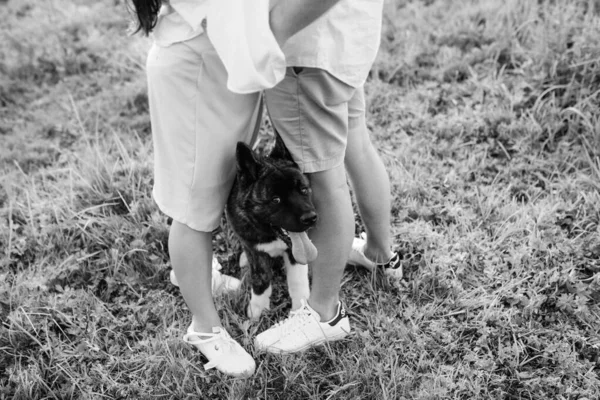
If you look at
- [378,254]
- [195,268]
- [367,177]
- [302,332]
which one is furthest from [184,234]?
[378,254]

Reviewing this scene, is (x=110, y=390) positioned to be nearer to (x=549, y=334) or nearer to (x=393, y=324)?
(x=393, y=324)

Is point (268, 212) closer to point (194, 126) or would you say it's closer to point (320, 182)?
point (320, 182)

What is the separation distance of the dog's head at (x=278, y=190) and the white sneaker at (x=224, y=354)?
558 millimetres

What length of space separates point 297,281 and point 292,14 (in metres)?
1.37

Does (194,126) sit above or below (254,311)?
above

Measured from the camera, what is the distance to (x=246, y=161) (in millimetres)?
2094

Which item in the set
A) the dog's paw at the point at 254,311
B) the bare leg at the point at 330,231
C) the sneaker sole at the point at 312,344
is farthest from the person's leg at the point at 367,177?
the dog's paw at the point at 254,311

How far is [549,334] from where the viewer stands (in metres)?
2.35

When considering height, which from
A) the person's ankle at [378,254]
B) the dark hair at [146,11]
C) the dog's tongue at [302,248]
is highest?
the dark hair at [146,11]

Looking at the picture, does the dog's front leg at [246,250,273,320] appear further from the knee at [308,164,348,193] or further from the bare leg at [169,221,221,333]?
the knee at [308,164,348,193]

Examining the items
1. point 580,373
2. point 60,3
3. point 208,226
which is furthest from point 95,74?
point 580,373

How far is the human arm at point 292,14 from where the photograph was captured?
151 cm

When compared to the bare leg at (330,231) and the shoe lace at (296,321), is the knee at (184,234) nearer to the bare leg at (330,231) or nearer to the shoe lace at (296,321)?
the bare leg at (330,231)

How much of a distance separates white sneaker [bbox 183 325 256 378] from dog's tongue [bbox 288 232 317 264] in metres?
0.50
